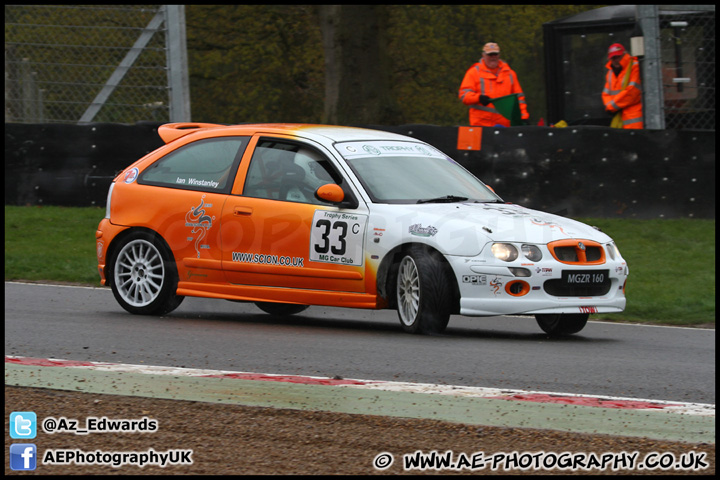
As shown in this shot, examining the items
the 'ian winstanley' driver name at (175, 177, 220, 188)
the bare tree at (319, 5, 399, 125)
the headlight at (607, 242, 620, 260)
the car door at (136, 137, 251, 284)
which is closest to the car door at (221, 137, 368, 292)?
the car door at (136, 137, 251, 284)

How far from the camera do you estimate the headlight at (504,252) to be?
8430mm

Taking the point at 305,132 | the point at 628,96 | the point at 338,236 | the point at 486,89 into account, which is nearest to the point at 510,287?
the point at 338,236

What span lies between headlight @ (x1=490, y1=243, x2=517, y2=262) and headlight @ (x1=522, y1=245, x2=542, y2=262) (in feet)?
0.25

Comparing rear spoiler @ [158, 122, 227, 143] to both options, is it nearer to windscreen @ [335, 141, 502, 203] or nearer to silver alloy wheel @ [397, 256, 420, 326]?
windscreen @ [335, 141, 502, 203]

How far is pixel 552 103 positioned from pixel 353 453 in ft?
48.2

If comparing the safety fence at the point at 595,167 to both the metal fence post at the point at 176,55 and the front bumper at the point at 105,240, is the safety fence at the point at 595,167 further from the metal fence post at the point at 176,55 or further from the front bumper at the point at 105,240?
the front bumper at the point at 105,240

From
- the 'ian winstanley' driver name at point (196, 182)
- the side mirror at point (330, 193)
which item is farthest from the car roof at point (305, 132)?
the side mirror at point (330, 193)

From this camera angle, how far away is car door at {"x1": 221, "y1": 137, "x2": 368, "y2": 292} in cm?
892

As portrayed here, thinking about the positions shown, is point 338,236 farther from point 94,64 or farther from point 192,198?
point 94,64

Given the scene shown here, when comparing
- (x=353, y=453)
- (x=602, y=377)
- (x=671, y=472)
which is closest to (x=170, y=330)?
(x=602, y=377)

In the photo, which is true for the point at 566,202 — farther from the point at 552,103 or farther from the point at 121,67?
the point at 121,67

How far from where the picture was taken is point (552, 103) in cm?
1898

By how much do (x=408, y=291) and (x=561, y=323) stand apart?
1354mm

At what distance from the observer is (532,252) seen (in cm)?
848
